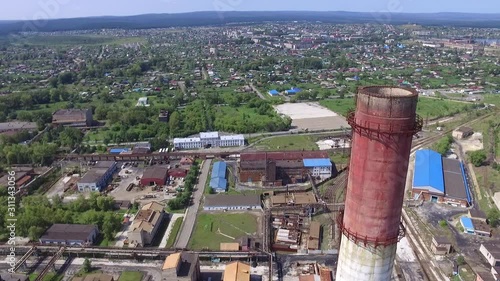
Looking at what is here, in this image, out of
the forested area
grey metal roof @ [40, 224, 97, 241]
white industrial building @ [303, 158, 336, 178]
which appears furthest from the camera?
white industrial building @ [303, 158, 336, 178]

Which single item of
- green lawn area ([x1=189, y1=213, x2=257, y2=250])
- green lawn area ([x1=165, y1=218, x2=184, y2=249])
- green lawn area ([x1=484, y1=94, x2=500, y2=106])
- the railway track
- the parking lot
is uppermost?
green lawn area ([x1=484, y1=94, x2=500, y2=106])

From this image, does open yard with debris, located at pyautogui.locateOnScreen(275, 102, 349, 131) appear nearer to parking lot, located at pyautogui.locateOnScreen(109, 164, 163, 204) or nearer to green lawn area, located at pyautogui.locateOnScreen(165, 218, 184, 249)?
parking lot, located at pyautogui.locateOnScreen(109, 164, 163, 204)

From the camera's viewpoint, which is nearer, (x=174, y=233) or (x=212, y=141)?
(x=174, y=233)

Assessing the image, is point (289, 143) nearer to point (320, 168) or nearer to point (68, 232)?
point (320, 168)

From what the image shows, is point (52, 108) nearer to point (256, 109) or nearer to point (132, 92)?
point (132, 92)

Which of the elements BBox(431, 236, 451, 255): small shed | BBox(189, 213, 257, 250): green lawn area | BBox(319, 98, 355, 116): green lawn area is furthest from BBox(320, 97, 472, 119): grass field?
BBox(431, 236, 451, 255): small shed

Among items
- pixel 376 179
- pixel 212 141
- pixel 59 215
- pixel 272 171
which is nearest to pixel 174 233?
pixel 59 215
